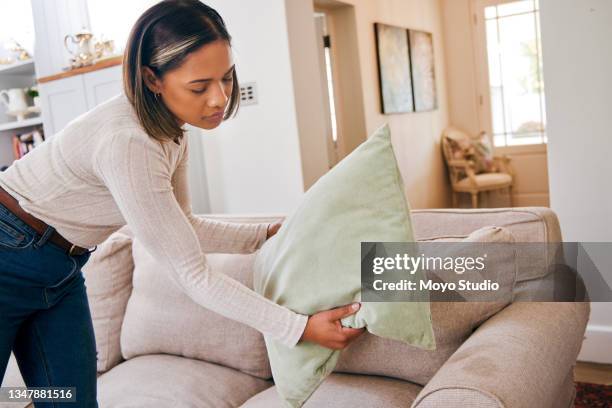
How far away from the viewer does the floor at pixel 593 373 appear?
2390 mm

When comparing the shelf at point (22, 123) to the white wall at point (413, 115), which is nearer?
the shelf at point (22, 123)

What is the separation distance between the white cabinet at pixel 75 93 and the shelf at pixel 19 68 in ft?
2.71

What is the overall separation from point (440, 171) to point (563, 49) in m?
3.80

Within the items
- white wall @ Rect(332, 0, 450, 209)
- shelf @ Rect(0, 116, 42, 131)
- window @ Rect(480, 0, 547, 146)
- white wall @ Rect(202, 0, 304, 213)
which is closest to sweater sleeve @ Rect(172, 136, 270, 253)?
white wall @ Rect(202, 0, 304, 213)

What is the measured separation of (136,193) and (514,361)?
0.74m

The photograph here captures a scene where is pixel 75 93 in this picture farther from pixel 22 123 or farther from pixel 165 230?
pixel 165 230

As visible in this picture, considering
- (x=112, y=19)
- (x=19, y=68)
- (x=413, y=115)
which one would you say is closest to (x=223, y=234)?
(x=112, y=19)

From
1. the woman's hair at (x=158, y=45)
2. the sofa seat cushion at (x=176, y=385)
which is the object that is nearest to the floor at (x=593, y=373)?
the sofa seat cushion at (x=176, y=385)

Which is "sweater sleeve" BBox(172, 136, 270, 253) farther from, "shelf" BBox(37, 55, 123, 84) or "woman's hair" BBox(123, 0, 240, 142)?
"shelf" BBox(37, 55, 123, 84)

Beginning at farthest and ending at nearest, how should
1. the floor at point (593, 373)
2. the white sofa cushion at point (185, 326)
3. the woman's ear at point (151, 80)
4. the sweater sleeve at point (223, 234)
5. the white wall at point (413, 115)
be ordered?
the white wall at point (413, 115), the floor at point (593, 373), the white sofa cushion at point (185, 326), the sweater sleeve at point (223, 234), the woman's ear at point (151, 80)

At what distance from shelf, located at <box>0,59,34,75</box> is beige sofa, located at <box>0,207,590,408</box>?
298cm

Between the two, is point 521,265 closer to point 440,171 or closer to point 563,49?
point 563,49

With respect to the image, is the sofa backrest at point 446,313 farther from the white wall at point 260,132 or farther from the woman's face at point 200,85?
the white wall at point 260,132

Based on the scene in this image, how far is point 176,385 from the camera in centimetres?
162
